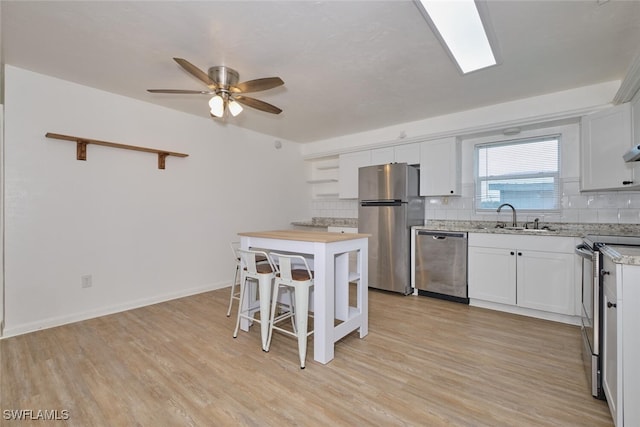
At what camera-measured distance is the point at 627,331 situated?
4.77 ft

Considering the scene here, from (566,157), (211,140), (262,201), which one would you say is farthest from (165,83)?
(566,157)

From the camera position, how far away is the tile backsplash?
310cm

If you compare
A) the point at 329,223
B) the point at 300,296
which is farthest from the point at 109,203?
the point at 329,223

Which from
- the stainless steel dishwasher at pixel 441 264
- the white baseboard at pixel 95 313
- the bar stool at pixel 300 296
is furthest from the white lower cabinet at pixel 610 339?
the white baseboard at pixel 95 313

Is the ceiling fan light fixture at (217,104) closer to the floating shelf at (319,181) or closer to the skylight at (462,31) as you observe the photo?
the skylight at (462,31)

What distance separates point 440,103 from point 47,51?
3876 mm

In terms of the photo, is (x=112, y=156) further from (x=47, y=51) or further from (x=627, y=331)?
(x=627, y=331)

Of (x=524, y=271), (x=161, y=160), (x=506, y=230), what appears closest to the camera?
(x=524, y=271)

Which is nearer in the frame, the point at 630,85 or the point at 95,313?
the point at 630,85

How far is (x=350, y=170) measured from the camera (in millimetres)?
4922

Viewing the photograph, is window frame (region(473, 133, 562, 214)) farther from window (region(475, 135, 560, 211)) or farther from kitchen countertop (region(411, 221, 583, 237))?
kitchen countertop (region(411, 221, 583, 237))

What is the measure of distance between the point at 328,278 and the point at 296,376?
72cm

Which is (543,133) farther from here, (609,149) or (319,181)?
(319,181)

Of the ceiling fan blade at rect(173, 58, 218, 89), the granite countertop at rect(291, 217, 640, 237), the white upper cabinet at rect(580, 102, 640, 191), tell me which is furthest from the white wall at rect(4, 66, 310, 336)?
the white upper cabinet at rect(580, 102, 640, 191)
